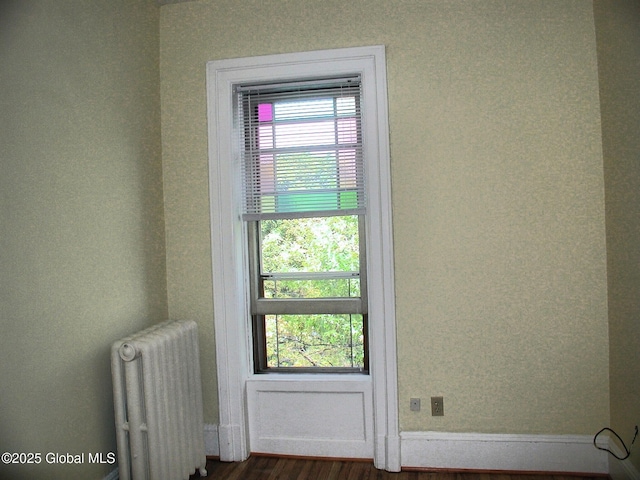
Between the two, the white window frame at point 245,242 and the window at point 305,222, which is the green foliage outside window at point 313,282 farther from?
the white window frame at point 245,242

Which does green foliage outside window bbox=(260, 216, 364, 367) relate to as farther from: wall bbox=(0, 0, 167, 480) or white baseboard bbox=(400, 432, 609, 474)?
wall bbox=(0, 0, 167, 480)

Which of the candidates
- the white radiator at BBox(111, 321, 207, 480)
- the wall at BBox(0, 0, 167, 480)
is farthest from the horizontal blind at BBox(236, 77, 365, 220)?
the white radiator at BBox(111, 321, 207, 480)

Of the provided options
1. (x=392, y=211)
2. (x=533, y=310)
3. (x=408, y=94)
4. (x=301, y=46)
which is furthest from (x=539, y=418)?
(x=301, y=46)

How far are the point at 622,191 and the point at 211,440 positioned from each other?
8.51 feet

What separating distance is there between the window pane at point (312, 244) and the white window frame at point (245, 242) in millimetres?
160

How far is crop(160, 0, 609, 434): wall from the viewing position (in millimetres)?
2553

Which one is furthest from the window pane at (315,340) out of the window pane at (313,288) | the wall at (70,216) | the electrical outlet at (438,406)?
the wall at (70,216)

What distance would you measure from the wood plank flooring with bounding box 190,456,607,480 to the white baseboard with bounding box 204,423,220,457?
2.4 inches

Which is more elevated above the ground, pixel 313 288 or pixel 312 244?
pixel 312 244

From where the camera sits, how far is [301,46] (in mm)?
2762

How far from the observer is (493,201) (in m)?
2.62

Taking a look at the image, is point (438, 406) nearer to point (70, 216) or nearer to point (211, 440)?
point (211, 440)

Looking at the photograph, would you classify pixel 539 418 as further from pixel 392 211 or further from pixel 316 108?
pixel 316 108

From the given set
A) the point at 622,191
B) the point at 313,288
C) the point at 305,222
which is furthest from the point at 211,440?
the point at 622,191
